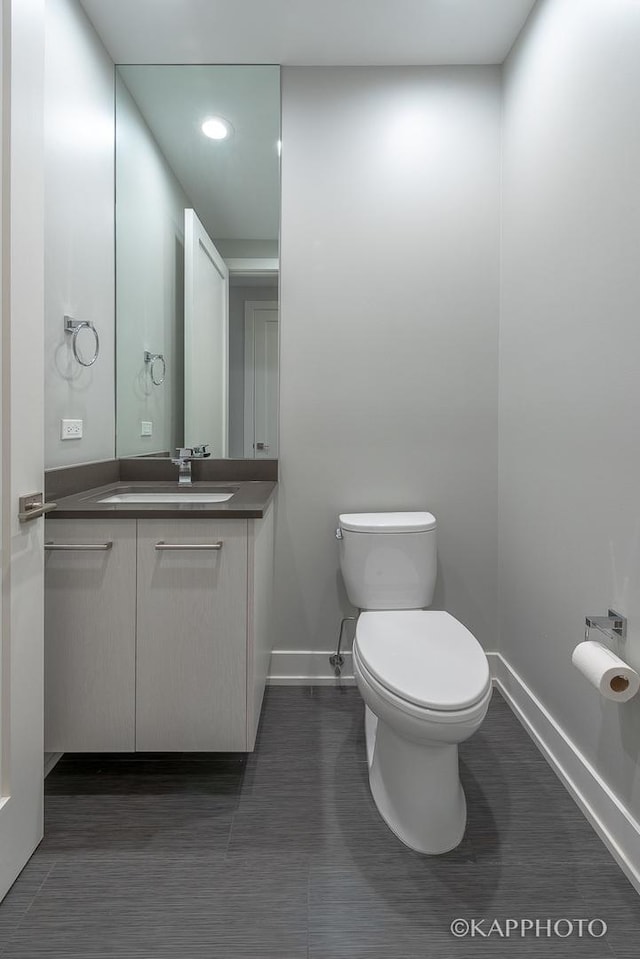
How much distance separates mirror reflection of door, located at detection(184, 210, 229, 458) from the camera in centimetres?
238

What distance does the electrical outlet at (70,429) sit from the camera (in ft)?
6.20

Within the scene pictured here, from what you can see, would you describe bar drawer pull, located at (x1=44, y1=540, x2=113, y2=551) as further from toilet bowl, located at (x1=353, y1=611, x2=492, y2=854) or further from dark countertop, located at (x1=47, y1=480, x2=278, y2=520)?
toilet bowl, located at (x1=353, y1=611, x2=492, y2=854)

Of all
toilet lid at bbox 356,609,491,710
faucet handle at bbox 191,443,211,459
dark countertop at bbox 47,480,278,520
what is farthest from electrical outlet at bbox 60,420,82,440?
toilet lid at bbox 356,609,491,710

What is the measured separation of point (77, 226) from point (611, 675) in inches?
82.3

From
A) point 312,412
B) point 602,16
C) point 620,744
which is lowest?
point 620,744

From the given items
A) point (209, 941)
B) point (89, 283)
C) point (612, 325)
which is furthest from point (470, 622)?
point (89, 283)

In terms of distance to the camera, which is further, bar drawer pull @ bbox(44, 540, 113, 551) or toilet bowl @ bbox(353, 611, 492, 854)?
bar drawer pull @ bbox(44, 540, 113, 551)

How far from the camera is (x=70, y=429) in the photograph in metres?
1.93

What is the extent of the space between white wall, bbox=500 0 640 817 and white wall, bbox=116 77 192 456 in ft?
4.40

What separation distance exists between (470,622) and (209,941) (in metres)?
1.55

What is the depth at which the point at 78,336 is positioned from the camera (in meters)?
1.98

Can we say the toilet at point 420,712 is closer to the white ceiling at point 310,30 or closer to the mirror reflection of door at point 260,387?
the mirror reflection of door at point 260,387

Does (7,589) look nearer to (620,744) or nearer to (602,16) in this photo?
(620,744)

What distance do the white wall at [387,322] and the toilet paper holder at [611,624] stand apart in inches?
36.8
